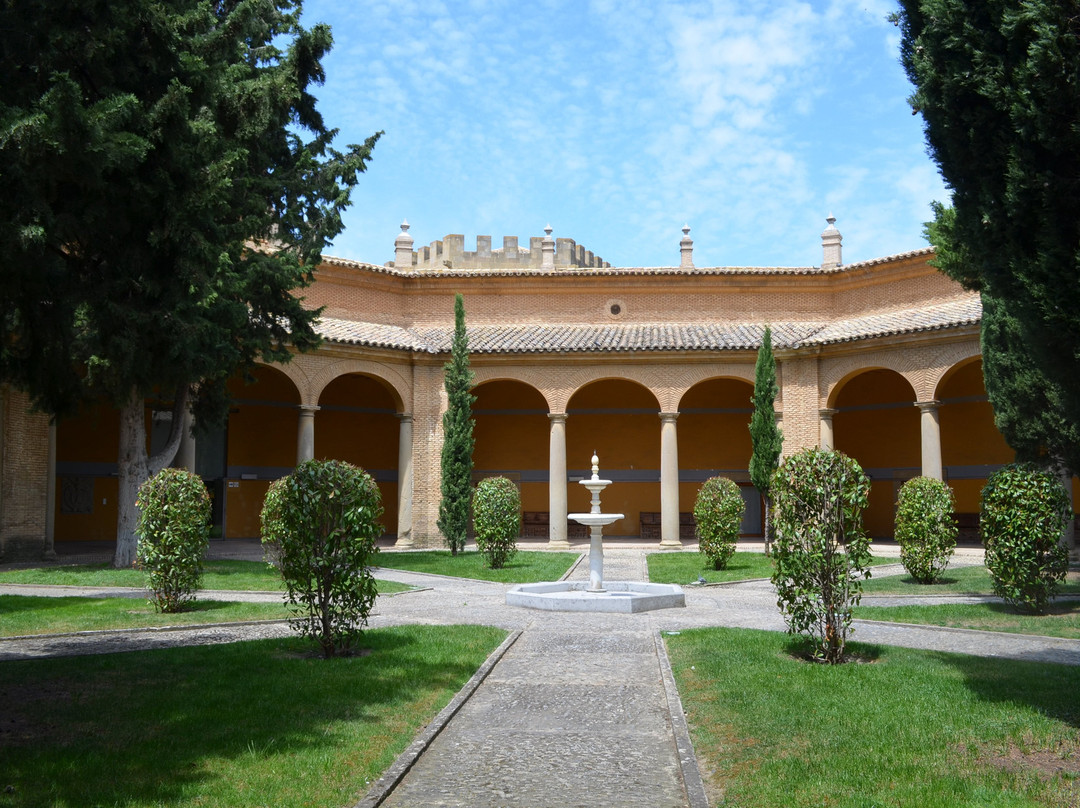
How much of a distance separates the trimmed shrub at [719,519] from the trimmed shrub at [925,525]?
3.48 metres

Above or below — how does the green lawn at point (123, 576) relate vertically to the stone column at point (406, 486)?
below

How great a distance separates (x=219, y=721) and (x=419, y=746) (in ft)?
4.96

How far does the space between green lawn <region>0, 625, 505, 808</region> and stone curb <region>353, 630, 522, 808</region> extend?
0.28ft

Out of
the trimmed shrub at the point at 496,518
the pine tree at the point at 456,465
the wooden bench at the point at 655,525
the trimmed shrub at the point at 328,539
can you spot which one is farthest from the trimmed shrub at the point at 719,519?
the trimmed shrub at the point at 328,539

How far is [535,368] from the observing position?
2597 centimetres

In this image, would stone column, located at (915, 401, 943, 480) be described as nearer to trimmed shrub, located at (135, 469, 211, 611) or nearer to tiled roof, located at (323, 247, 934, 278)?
tiled roof, located at (323, 247, 934, 278)

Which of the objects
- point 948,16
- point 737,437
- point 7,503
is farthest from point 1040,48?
point 737,437

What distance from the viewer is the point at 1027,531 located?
1134 centimetres

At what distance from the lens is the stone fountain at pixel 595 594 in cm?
1239

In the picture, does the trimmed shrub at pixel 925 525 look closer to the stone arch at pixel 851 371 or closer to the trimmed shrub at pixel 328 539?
the stone arch at pixel 851 371

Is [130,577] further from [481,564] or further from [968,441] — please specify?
[968,441]

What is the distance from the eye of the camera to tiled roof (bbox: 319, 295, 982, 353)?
2427cm

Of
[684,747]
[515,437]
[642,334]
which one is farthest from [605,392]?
[684,747]

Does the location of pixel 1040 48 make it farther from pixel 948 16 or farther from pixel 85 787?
pixel 85 787
